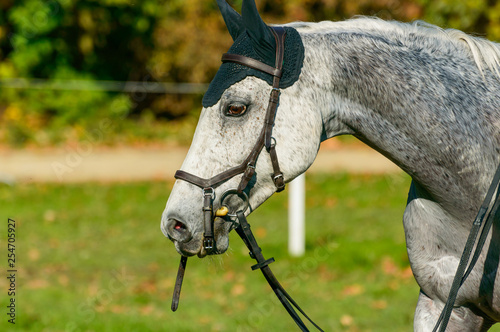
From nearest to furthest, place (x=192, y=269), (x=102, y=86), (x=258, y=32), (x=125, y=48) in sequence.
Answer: (x=258, y=32) → (x=192, y=269) → (x=102, y=86) → (x=125, y=48)

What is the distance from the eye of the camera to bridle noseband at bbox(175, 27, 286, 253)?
2596 millimetres

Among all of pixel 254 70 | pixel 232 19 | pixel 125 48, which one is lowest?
pixel 125 48

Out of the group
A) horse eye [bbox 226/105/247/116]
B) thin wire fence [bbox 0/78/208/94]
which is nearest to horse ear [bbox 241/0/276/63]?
horse eye [bbox 226/105/247/116]

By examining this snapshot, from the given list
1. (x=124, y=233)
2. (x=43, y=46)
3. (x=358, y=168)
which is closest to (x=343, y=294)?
(x=124, y=233)

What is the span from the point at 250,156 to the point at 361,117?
478 mm

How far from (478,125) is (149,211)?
8.27 metres

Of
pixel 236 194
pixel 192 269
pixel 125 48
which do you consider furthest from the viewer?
pixel 125 48

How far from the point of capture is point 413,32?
9.28 feet

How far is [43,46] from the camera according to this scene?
17484mm

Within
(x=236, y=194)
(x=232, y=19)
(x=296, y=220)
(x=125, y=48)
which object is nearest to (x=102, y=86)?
(x=125, y=48)

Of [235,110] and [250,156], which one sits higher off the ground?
[235,110]

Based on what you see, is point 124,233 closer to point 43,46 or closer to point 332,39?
point 332,39

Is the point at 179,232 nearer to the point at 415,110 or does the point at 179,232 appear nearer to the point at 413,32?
the point at 415,110

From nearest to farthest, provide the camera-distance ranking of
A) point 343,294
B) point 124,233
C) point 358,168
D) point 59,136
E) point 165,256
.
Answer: point 343,294, point 165,256, point 124,233, point 358,168, point 59,136
